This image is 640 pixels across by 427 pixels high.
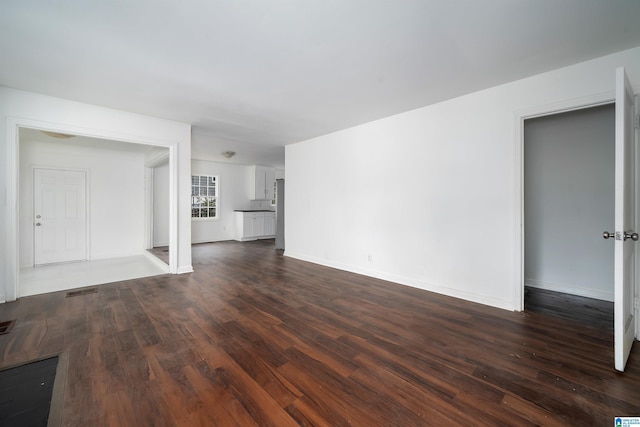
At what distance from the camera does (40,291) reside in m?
3.56

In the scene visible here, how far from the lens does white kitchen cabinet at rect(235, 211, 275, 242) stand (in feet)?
27.3

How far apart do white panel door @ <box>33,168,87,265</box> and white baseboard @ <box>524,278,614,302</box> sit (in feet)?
27.3

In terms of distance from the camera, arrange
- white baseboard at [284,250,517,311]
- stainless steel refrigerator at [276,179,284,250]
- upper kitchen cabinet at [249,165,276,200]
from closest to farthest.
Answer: white baseboard at [284,250,517,311] → stainless steel refrigerator at [276,179,284,250] → upper kitchen cabinet at [249,165,276,200]

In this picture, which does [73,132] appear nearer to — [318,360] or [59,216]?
[59,216]

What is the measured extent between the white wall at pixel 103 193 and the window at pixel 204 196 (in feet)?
5.51

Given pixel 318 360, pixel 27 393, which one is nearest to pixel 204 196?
pixel 27 393

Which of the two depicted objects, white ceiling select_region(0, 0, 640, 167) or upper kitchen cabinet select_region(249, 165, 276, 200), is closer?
white ceiling select_region(0, 0, 640, 167)

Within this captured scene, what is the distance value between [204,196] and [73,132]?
4603 millimetres

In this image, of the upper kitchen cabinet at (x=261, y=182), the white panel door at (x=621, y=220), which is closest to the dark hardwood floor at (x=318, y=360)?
the white panel door at (x=621, y=220)

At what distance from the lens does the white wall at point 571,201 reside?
3.33 metres

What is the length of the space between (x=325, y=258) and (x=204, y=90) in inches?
Result: 137

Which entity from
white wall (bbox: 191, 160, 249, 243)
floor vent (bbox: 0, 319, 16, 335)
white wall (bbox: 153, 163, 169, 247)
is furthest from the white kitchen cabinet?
floor vent (bbox: 0, 319, 16, 335)

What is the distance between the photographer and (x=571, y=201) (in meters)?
3.59

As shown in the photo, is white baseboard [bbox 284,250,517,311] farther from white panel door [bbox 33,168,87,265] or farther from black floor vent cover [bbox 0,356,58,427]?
white panel door [bbox 33,168,87,265]
